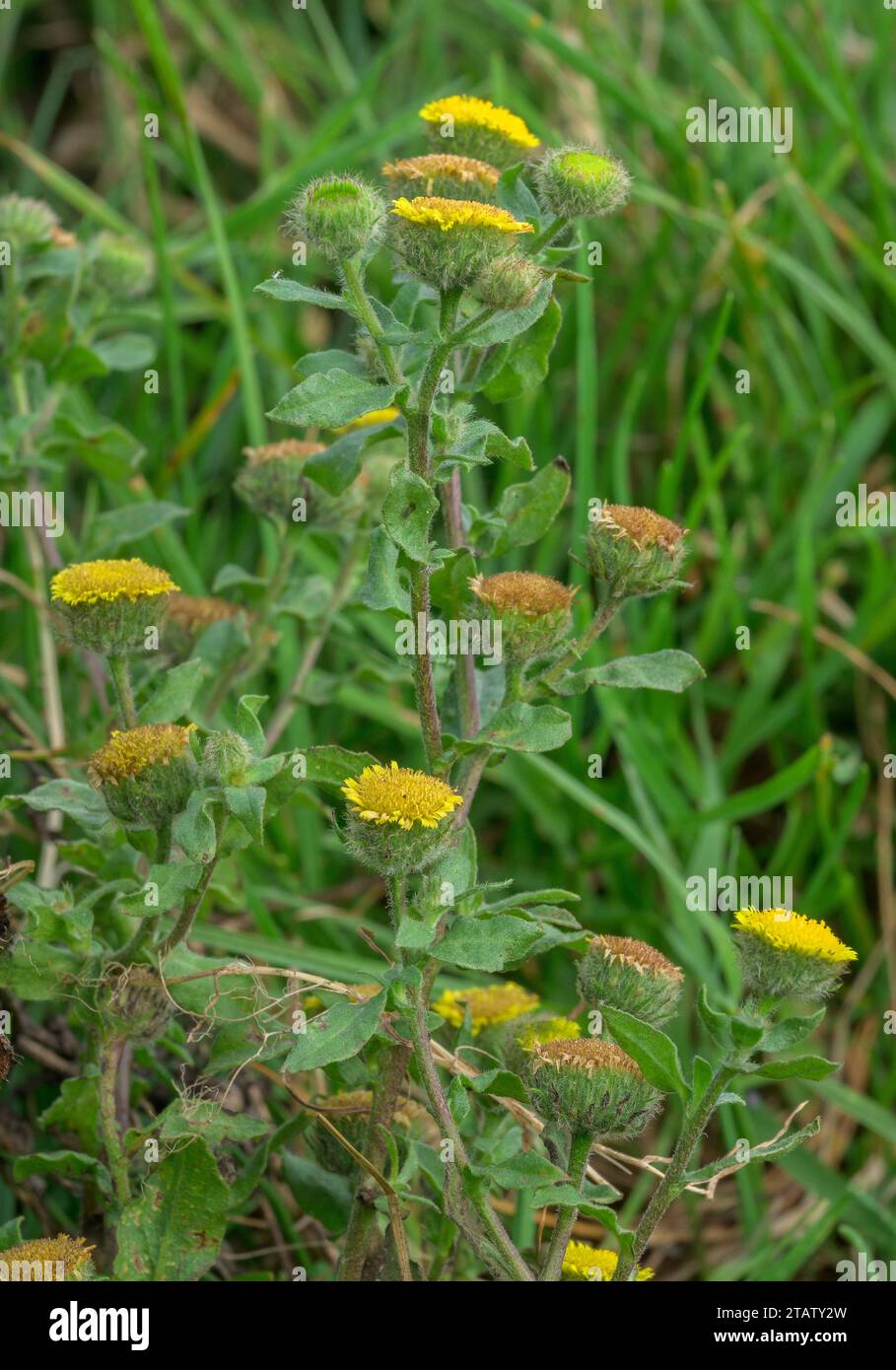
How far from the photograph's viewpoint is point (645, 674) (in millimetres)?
1431

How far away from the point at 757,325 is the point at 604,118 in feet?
2.11

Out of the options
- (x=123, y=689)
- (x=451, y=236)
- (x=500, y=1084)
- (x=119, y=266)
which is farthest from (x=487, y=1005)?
(x=119, y=266)

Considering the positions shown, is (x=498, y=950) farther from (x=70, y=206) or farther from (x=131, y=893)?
(x=70, y=206)

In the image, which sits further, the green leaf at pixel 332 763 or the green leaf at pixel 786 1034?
the green leaf at pixel 332 763

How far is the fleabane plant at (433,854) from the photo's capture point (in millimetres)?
1226

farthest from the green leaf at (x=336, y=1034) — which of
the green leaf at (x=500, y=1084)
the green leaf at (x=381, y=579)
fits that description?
the green leaf at (x=381, y=579)

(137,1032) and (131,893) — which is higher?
(131,893)

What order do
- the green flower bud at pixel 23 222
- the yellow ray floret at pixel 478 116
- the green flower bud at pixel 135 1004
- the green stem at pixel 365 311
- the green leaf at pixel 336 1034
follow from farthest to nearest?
the green flower bud at pixel 23 222
the yellow ray floret at pixel 478 116
the green flower bud at pixel 135 1004
the green stem at pixel 365 311
the green leaf at pixel 336 1034

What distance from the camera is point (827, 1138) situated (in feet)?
7.16

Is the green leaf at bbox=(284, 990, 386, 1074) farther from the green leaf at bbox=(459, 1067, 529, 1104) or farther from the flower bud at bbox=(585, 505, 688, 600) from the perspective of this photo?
the flower bud at bbox=(585, 505, 688, 600)

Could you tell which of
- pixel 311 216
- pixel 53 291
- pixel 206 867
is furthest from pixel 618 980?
pixel 53 291

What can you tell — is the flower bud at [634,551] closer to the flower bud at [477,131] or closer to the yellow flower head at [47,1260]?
the flower bud at [477,131]

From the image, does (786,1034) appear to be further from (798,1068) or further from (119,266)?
(119,266)

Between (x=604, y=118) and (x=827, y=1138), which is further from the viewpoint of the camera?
(x=604, y=118)
